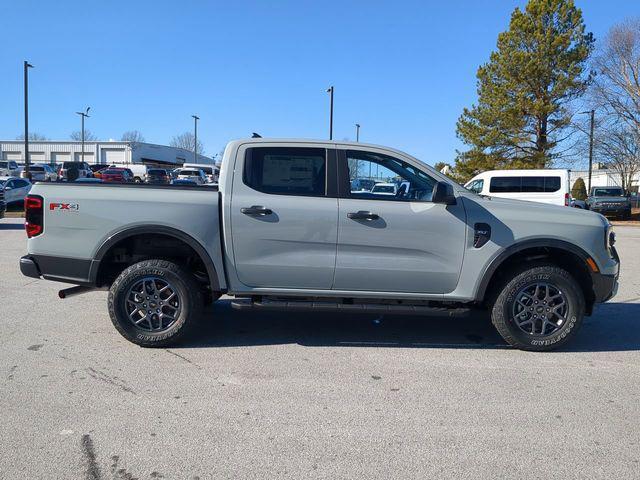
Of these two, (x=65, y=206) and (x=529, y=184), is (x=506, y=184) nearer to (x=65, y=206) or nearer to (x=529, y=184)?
(x=529, y=184)

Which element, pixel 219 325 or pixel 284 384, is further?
pixel 219 325

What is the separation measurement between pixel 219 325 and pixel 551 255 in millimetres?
3549

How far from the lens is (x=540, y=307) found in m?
4.92

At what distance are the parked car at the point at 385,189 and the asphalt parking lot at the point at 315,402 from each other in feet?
4.95

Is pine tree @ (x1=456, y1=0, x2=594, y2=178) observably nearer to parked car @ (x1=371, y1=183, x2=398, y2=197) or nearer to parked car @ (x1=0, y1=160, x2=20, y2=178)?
parked car @ (x1=371, y1=183, x2=398, y2=197)

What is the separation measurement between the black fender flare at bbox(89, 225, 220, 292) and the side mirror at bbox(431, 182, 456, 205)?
2127mm

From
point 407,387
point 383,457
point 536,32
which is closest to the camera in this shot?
point 383,457

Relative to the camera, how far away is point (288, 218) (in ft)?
15.7

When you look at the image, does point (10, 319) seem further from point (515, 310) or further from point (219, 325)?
point (515, 310)

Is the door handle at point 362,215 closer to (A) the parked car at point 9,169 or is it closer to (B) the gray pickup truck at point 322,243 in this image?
(B) the gray pickup truck at point 322,243

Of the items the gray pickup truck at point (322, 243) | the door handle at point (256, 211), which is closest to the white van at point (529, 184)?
the gray pickup truck at point (322, 243)

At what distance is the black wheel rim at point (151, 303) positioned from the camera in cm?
490

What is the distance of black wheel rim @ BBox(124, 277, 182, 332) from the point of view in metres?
4.90

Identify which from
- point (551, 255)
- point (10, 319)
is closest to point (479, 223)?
point (551, 255)
